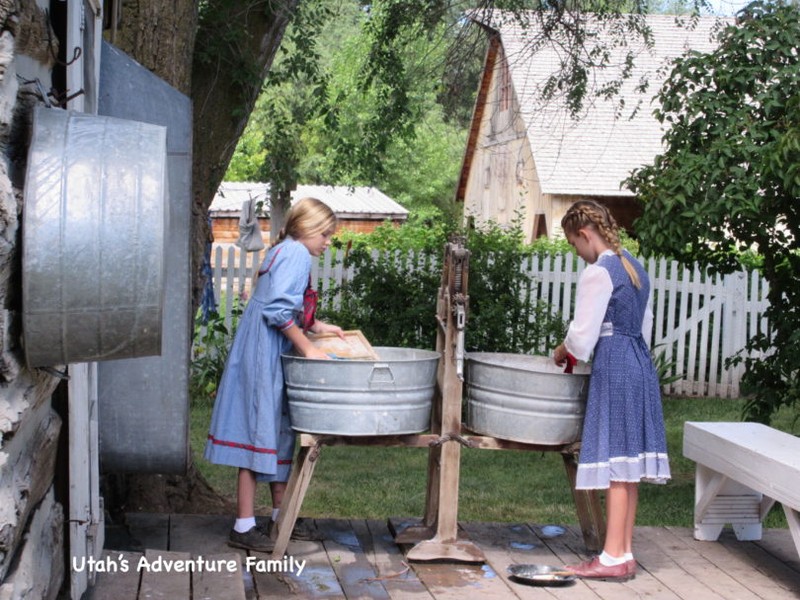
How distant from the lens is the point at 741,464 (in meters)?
5.25

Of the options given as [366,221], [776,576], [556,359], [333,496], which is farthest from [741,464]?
[366,221]

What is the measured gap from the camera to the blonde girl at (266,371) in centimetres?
507

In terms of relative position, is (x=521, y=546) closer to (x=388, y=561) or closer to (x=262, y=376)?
(x=388, y=561)

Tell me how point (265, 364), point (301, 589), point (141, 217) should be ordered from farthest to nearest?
point (265, 364) < point (301, 589) < point (141, 217)

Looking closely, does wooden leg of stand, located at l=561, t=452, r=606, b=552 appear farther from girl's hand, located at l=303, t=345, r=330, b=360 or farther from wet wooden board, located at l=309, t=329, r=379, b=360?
girl's hand, located at l=303, t=345, r=330, b=360

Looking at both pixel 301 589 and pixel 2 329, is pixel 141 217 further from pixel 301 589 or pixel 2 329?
pixel 301 589

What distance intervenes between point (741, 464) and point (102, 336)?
3525mm

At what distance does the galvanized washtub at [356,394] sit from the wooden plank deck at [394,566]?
64 cm

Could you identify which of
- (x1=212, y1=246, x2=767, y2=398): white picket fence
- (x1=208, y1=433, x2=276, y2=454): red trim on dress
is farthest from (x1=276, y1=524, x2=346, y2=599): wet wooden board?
(x1=212, y1=246, x2=767, y2=398): white picket fence

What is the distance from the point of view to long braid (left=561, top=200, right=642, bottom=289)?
4.98 m

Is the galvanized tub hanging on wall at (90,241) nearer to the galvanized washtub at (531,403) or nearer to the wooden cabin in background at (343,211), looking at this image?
the galvanized washtub at (531,403)

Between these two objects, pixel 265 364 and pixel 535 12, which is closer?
pixel 265 364

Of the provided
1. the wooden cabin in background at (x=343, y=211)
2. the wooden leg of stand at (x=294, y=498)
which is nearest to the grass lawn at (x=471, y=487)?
the wooden leg of stand at (x=294, y=498)

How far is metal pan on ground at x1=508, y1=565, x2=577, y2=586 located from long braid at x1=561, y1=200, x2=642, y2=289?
130 cm
